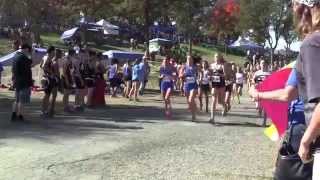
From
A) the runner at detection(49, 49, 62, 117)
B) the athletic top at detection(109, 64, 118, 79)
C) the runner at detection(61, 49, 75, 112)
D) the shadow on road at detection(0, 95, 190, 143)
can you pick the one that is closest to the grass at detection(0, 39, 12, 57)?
the athletic top at detection(109, 64, 118, 79)

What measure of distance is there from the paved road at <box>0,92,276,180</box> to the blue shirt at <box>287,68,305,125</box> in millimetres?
4414

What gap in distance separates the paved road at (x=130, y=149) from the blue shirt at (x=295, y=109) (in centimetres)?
441

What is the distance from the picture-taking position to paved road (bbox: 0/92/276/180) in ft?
28.9

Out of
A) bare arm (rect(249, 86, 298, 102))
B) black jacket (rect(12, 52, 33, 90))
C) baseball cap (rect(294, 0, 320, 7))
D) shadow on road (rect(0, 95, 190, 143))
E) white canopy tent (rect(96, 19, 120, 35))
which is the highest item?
white canopy tent (rect(96, 19, 120, 35))

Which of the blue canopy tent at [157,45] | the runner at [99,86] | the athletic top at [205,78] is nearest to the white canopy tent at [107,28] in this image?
the blue canopy tent at [157,45]

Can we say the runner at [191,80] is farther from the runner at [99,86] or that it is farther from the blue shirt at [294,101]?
the blue shirt at [294,101]

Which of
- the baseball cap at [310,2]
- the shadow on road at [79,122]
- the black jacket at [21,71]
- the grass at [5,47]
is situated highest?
the baseball cap at [310,2]

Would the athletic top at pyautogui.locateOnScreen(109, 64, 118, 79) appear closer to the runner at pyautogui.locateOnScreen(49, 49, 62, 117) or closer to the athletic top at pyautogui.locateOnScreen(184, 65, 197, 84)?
the athletic top at pyautogui.locateOnScreen(184, 65, 197, 84)

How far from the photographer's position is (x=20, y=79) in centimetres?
1427

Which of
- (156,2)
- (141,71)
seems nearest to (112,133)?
(141,71)

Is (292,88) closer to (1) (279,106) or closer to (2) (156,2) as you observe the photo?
(1) (279,106)

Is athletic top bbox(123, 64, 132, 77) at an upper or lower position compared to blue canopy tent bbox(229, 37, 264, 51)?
lower

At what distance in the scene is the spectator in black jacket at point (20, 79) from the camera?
14211 mm

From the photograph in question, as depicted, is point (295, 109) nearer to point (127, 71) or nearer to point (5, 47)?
point (127, 71)
